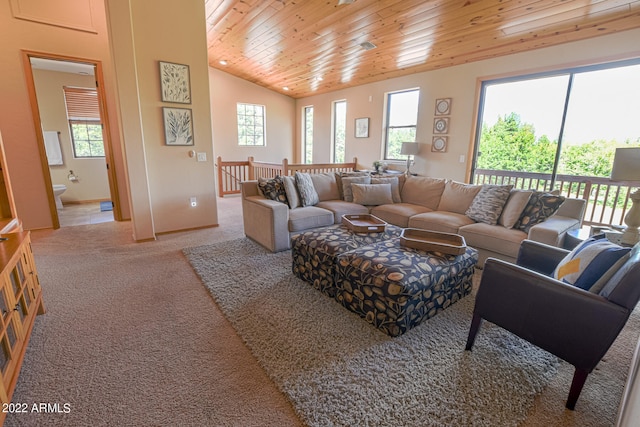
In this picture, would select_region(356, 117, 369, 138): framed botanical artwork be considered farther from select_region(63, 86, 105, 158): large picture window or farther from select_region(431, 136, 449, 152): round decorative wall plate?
select_region(63, 86, 105, 158): large picture window

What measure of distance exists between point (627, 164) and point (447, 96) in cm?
346

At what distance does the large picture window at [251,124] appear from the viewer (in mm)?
7887

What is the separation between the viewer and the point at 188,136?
3955 mm

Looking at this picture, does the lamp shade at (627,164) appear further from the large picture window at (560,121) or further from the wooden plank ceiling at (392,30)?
the large picture window at (560,121)

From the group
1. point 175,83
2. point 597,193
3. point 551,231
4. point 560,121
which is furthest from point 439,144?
point 175,83

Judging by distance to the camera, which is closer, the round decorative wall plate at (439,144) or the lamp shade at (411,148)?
the round decorative wall plate at (439,144)

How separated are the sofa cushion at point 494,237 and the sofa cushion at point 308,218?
4.88 ft

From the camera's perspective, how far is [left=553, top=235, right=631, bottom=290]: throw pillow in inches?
55.5

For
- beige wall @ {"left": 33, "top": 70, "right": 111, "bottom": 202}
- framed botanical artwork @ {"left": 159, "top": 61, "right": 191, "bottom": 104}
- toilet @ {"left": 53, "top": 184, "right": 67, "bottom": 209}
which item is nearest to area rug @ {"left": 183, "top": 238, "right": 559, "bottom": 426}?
framed botanical artwork @ {"left": 159, "top": 61, "right": 191, "bottom": 104}

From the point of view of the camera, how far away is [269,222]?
3256 millimetres

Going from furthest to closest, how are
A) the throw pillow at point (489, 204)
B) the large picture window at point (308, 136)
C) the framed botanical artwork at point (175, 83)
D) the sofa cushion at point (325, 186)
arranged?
the large picture window at point (308, 136) < the sofa cushion at point (325, 186) < the framed botanical artwork at point (175, 83) < the throw pillow at point (489, 204)

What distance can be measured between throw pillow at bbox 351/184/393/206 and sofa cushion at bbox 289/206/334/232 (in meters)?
0.58

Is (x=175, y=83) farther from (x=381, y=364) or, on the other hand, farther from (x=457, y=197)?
(x=381, y=364)

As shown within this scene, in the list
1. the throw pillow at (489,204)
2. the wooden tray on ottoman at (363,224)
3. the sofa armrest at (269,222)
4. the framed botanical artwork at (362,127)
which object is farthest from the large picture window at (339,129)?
the wooden tray on ottoman at (363,224)
